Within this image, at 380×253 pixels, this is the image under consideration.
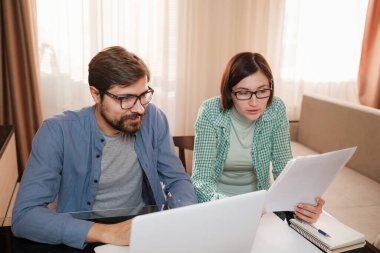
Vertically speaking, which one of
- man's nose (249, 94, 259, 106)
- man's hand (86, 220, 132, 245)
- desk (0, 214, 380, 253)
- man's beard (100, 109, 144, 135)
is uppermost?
man's nose (249, 94, 259, 106)

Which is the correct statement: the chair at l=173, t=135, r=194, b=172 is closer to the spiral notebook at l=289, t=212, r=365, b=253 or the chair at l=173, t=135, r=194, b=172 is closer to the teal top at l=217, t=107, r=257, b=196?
the teal top at l=217, t=107, r=257, b=196

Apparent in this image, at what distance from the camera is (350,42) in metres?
3.25

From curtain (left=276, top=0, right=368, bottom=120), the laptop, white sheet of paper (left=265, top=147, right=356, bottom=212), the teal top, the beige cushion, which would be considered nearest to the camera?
the laptop

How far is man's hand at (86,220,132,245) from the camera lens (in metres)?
0.90

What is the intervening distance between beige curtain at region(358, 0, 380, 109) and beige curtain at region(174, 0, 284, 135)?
0.80m

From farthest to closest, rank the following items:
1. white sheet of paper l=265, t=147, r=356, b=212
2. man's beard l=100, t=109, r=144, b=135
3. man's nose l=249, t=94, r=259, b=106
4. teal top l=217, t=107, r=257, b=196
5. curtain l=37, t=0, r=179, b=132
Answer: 1. curtain l=37, t=0, r=179, b=132
2. teal top l=217, t=107, r=257, b=196
3. man's nose l=249, t=94, r=259, b=106
4. man's beard l=100, t=109, r=144, b=135
5. white sheet of paper l=265, t=147, r=356, b=212

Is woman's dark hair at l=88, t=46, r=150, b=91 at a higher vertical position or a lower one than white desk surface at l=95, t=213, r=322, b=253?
higher

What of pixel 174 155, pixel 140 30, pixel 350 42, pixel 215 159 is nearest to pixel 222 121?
pixel 215 159

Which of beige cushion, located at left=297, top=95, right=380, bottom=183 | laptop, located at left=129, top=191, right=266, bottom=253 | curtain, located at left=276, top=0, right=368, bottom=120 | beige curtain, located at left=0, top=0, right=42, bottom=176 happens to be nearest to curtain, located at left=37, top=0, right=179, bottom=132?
beige curtain, located at left=0, top=0, right=42, bottom=176

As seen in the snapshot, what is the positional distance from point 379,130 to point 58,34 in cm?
225

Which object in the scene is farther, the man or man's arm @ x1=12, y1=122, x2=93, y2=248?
the man

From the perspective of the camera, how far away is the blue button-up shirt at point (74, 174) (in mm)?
957

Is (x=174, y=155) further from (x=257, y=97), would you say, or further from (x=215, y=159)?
(x=257, y=97)

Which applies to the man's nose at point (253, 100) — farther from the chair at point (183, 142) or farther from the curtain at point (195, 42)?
the curtain at point (195, 42)
